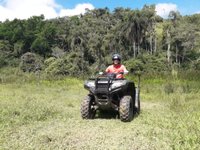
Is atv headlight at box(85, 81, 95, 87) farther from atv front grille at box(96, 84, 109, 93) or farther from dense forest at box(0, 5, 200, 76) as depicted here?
dense forest at box(0, 5, 200, 76)

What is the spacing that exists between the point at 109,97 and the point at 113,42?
159 ft

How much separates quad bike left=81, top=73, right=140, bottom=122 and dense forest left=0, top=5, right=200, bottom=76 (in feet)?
125

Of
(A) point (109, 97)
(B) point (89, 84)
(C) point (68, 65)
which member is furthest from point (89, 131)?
(C) point (68, 65)

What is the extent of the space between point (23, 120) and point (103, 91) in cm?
176

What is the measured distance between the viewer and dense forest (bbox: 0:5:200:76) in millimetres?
50841

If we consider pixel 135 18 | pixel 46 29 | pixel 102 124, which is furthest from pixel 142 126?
pixel 46 29

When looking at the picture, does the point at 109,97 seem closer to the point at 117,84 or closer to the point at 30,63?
the point at 117,84

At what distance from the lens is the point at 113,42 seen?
56.3 metres

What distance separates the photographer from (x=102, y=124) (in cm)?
766

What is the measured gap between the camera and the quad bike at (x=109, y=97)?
811cm

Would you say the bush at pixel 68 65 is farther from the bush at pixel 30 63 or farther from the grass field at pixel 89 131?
the grass field at pixel 89 131

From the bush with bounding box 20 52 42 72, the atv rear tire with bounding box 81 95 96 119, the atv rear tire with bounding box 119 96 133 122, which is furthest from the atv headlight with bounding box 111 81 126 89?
the bush with bounding box 20 52 42 72

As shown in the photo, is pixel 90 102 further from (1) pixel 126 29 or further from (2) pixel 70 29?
(2) pixel 70 29

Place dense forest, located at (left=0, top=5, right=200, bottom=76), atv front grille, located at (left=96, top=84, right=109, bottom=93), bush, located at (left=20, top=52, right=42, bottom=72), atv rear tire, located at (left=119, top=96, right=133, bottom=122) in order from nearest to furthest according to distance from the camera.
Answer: atv rear tire, located at (left=119, top=96, right=133, bottom=122), atv front grille, located at (left=96, top=84, right=109, bottom=93), bush, located at (left=20, top=52, right=42, bottom=72), dense forest, located at (left=0, top=5, right=200, bottom=76)
